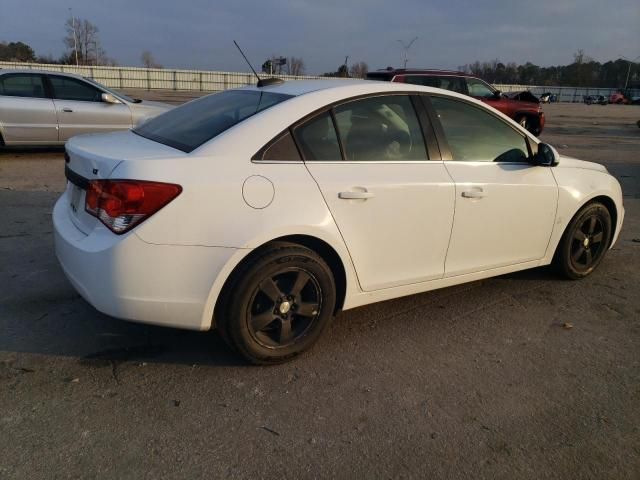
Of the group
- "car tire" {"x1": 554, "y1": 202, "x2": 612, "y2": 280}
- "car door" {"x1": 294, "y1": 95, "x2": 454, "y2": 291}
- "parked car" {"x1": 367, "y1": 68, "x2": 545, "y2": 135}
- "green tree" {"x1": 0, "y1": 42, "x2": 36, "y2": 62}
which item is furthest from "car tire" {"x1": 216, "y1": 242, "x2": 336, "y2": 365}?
"green tree" {"x1": 0, "y1": 42, "x2": 36, "y2": 62}

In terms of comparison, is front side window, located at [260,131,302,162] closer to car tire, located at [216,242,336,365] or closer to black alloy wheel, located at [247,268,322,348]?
car tire, located at [216,242,336,365]

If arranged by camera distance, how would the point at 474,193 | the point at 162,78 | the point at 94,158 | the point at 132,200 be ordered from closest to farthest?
the point at 132,200 → the point at 94,158 → the point at 474,193 → the point at 162,78

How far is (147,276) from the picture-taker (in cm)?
267

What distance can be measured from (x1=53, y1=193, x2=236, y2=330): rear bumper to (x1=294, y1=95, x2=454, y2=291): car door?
2.50 ft

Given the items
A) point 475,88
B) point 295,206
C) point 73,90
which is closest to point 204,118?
point 295,206

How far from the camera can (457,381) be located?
3012 mm

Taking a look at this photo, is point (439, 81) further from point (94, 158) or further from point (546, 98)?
point (546, 98)

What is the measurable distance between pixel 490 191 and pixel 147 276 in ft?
7.57

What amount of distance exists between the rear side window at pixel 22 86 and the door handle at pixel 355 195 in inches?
320

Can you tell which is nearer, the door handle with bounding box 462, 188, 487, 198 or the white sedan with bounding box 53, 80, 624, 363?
the white sedan with bounding box 53, 80, 624, 363

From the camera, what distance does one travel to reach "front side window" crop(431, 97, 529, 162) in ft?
12.0

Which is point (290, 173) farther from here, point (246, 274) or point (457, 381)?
point (457, 381)

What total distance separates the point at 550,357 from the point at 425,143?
5.12ft

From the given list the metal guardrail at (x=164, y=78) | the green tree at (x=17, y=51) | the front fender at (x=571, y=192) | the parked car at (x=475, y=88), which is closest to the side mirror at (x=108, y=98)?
the parked car at (x=475, y=88)
